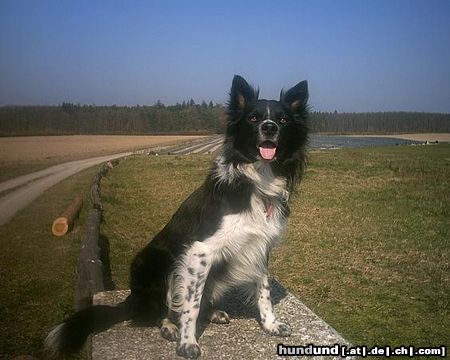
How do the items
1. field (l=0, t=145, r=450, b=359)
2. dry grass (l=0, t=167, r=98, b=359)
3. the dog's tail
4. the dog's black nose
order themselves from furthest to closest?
field (l=0, t=145, r=450, b=359), dry grass (l=0, t=167, r=98, b=359), the dog's black nose, the dog's tail

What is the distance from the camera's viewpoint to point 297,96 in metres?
4.32

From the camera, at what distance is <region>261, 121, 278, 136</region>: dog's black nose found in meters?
3.98

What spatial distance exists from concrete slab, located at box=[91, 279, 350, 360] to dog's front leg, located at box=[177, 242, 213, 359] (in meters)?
0.12

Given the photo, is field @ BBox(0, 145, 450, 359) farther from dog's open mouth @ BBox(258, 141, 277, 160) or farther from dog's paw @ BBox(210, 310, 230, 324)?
dog's paw @ BBox(210, 310, 230, 324)

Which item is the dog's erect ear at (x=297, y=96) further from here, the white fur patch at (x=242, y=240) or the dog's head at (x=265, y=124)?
the white fur patch at (x=242, y=240)

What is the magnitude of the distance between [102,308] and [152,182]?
58.0 feet

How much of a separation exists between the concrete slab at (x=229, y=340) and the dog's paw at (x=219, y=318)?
5cm

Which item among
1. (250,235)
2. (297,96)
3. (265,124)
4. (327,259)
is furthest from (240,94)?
(327,259)

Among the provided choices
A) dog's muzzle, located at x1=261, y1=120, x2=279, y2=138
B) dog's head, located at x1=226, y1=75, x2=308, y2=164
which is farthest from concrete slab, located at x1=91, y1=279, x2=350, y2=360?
dog's muzzle, located at x1=261, y1=120, x2=279, y2=138

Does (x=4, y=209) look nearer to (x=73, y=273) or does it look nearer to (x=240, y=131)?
(x=73, y=273)

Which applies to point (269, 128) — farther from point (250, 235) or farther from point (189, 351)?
point (189, 351)

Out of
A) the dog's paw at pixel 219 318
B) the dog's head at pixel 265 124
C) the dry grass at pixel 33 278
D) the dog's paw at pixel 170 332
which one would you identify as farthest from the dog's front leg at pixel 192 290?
the dry grass at pixel 33 278

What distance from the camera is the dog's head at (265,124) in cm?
406

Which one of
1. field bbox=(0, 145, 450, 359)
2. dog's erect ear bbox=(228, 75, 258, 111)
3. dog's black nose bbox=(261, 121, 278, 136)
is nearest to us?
dog's black nose bbox=(261, 121, 278, 136)
